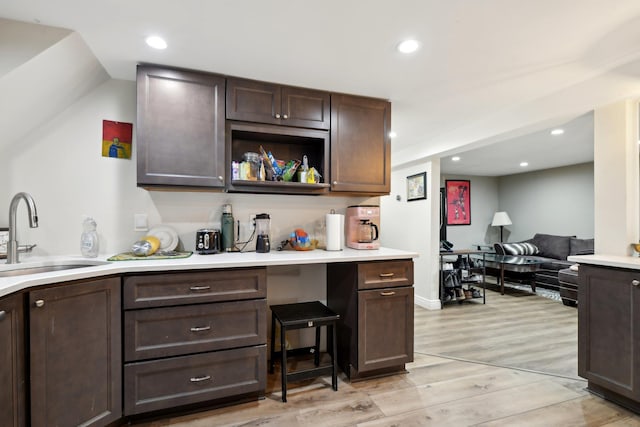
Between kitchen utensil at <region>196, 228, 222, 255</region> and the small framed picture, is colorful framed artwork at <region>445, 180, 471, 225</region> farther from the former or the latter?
kitchen utensil at <region>196, 228, 222, 255</region>

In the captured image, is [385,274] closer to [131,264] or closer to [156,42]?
[131,264]

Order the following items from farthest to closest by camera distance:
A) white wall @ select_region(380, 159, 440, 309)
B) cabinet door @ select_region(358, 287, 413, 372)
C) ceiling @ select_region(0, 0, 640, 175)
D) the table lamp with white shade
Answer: the table lamp with white shade, white wall @ select_region(380, 159, 440, 309), cabinet door @ select_region(358, 287, 413, 372), ceiling @ select_region(0, 0, 640, 175)

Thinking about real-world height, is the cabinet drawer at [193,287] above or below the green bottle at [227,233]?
below

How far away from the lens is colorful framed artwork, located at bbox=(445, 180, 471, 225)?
6.58 meters

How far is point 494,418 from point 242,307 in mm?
1667

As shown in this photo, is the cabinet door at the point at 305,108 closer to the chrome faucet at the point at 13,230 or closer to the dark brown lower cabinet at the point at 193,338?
the dark brown lower cabinet at the point at 193,338

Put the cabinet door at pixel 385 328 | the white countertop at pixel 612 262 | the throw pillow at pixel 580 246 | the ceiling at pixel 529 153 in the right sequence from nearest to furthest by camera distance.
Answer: the white countertop at pixel 612 262
the cabinet door at pixel 385 328
the ceiling at pixel 529 153
the throw pillow at pixel 580 246

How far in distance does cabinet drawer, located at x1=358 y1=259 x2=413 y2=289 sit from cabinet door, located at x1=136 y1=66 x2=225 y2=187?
3.97ft

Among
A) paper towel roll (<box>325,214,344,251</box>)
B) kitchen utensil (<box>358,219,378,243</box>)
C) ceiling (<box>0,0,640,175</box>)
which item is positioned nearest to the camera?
ceiling (<box>0,0,640,175</box>)

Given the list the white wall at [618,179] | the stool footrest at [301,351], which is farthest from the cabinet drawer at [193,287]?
the white wall at [618,179]

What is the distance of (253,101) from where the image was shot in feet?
7.29

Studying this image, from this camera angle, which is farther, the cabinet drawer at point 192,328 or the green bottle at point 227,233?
the green bottle at point 227,233

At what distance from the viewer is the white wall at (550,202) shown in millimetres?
5527

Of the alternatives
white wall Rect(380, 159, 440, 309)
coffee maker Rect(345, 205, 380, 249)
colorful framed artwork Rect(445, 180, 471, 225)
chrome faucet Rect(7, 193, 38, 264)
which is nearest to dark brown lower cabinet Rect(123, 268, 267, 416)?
chrome faucet Rect(7, 193, 38, 264)
